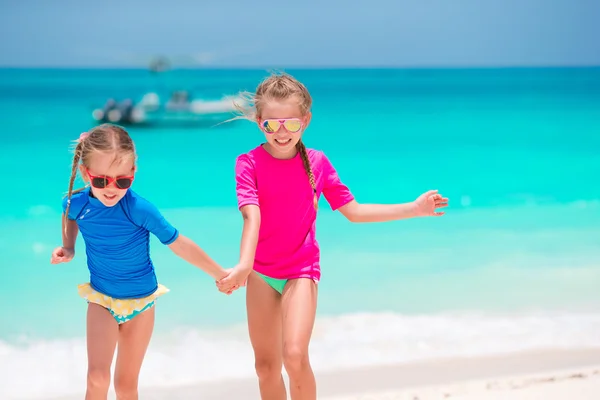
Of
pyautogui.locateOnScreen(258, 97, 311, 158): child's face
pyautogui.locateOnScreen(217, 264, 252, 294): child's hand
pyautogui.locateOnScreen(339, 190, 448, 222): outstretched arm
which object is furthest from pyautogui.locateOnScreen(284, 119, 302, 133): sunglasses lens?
pyautogui.locateOnScreen(217, 264, 252, 294): child's hand

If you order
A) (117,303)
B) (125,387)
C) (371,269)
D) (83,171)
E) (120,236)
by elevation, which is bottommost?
(125,387)

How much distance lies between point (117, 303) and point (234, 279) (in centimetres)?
52

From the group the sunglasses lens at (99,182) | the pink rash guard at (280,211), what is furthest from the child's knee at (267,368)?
the sunglasses lens at (99,182)

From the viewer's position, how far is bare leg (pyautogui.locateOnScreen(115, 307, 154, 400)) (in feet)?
11.5

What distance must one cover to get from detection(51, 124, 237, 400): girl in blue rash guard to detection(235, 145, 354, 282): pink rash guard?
0.27 meters

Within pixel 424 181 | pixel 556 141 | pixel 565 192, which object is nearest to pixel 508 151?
pixel 556 141

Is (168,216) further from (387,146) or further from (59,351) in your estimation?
(387,146)

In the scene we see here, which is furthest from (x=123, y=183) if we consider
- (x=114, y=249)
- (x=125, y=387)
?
(x=125, y=387)

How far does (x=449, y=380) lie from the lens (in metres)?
5.05

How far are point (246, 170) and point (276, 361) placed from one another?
2.96ft

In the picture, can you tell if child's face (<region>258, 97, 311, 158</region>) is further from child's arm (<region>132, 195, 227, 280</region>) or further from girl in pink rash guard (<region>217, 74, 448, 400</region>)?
child's arm (<region>132, 195, 227, 280</region>)

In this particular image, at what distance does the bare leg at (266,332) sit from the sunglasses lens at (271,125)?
66 cm

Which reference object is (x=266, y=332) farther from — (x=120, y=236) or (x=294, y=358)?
(x=120, y=236)

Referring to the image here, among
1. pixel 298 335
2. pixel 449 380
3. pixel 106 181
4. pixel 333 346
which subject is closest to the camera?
pixel 106 181
